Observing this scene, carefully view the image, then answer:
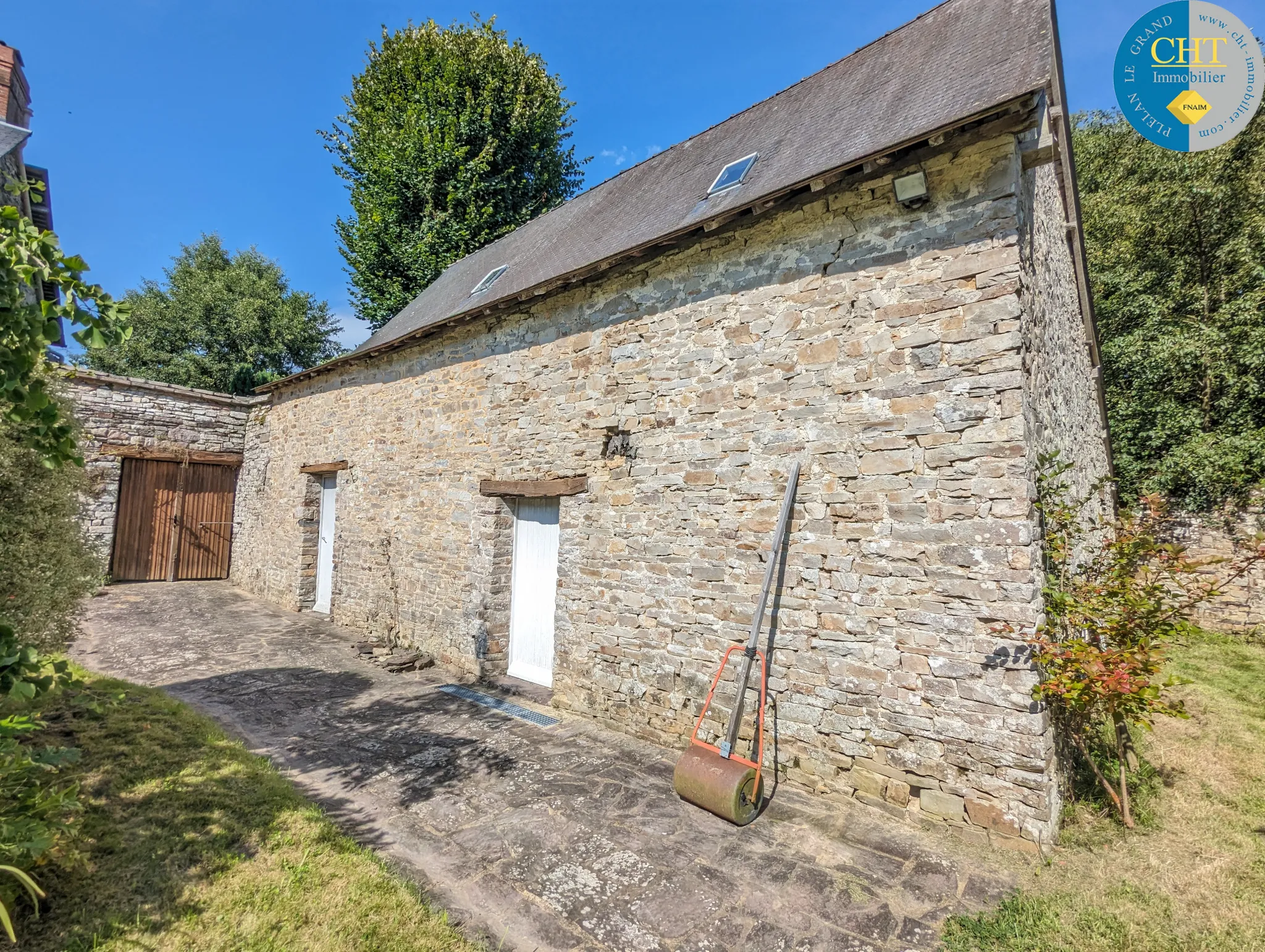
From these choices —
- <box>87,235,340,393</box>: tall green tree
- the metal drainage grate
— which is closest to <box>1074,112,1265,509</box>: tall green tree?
the metal drainage grate

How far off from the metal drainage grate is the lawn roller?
5.95ft

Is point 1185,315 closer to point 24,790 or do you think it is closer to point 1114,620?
point 1114,620

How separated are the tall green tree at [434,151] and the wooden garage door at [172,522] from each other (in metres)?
5.89

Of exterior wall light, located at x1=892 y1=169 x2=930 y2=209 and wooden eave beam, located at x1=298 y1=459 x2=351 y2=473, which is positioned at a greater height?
exterior wall light, located at x1=892 y1=169 x2=930 y2=209

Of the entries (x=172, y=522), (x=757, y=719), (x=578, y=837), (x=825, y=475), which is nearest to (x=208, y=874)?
(x=578, y=837)

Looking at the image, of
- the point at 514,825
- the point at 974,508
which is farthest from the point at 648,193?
the point at 514,825

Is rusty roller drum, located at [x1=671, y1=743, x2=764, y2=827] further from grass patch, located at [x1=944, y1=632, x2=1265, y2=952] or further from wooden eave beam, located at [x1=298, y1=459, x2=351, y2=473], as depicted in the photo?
wooden eave beam, located at [x1=298, y1=459, x2=351, y2=473]

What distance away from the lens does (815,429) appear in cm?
441

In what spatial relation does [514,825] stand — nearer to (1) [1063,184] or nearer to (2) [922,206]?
(2) [922,206]

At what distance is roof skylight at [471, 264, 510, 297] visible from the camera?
30.4 feet

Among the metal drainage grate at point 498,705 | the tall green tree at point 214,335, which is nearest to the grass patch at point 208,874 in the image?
the metal drainage grate at point 498,705

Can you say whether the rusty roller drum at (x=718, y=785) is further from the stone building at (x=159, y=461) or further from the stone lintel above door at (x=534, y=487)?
the stone building at (x=159, y=461)

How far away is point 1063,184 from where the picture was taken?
21.3 feet

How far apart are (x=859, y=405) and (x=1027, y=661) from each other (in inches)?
76.7
